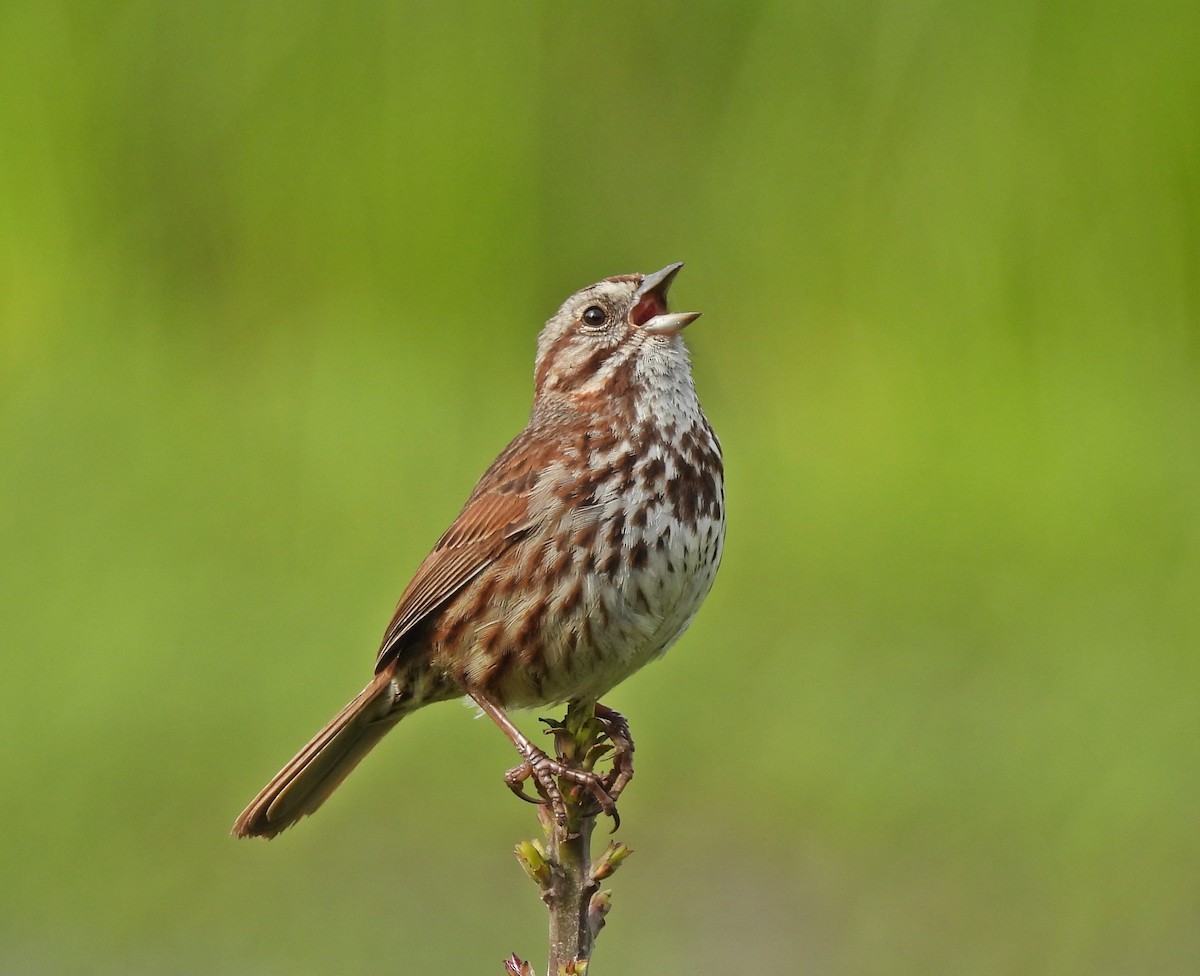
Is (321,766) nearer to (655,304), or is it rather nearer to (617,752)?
(617,752)

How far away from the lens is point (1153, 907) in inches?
141

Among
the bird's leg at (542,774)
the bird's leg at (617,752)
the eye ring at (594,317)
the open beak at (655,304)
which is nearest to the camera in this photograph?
the bird's leg at (542,774)

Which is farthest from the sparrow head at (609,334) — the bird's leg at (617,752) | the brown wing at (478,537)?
the bird's leg at (617,752)

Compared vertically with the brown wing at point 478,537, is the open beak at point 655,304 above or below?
above

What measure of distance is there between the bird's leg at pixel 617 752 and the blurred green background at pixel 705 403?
1103mm

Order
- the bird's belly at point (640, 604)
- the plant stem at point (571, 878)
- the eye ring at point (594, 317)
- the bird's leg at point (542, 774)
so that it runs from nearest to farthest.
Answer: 1. the plant stem at point (571, 878)
2. the bird's leg at point (542, 774)
3. the bird's belly at point (640, 604)
4. the eye ring at point (594, 317)

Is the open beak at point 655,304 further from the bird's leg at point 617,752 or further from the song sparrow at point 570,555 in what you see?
the bird's leg at point 617,752

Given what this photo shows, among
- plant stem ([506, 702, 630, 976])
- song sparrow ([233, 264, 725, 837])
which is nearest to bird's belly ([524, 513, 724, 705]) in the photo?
song sparrow ([233, 264, 725, 837])

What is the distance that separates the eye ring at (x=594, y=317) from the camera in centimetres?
277

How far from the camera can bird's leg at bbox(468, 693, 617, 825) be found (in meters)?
2.08

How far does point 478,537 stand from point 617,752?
0.50 meters

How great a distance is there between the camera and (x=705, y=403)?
4508mm

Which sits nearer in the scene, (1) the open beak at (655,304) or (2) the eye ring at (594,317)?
(1) the open beak at (655,304)

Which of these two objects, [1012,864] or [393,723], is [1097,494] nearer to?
[1012,864]
